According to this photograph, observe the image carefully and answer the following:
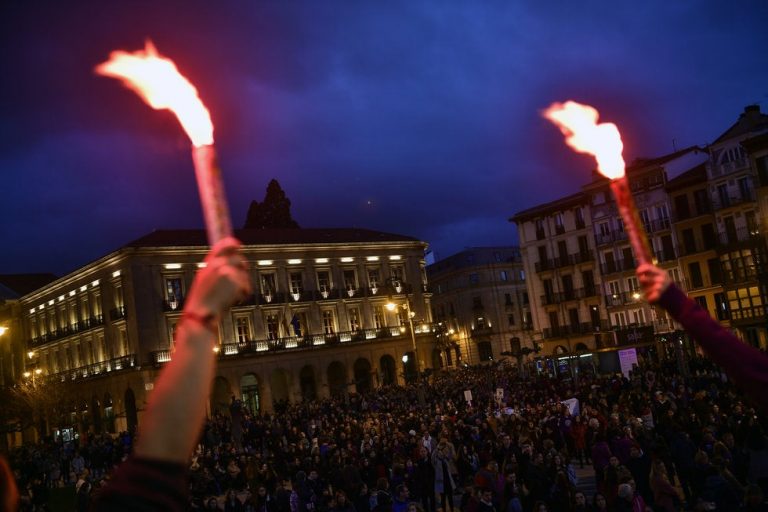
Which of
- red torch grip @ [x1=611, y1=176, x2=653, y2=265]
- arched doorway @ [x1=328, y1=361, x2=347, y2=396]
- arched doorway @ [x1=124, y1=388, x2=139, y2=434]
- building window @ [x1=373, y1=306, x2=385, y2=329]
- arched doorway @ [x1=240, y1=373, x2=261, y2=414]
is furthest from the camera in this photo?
building window @ [x1=373, y1=306, x2=385, y2=329]

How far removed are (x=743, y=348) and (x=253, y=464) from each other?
65.0 ft

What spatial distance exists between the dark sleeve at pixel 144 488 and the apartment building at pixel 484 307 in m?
75.4

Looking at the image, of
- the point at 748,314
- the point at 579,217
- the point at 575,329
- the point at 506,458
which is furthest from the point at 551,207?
the point at 506,458

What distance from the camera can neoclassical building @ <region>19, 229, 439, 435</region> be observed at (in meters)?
50.8

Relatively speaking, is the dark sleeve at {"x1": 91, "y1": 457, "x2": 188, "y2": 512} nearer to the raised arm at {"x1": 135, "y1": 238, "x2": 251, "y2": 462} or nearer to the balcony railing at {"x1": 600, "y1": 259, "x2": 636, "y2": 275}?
the raised arm at {"x1": 135, "y1": 238, "x2": 251, "y2": 462}

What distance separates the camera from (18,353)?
65.4m

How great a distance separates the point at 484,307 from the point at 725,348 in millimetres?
77438

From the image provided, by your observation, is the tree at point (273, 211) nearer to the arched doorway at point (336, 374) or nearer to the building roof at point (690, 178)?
the arched doorway at point (336, 374)

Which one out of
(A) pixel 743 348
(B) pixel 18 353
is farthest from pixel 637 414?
(B) pixel 18 353

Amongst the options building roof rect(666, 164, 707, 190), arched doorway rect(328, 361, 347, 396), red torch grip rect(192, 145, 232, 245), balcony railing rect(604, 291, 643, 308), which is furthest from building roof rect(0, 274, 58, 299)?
red torch grip rect(192, 145, 232, 245)

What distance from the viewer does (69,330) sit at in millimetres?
58781

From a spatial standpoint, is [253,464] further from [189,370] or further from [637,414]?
[189,370]

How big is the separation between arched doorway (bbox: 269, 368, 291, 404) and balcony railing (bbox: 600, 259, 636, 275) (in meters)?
25.7

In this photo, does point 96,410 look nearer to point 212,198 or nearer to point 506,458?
point 506,458
